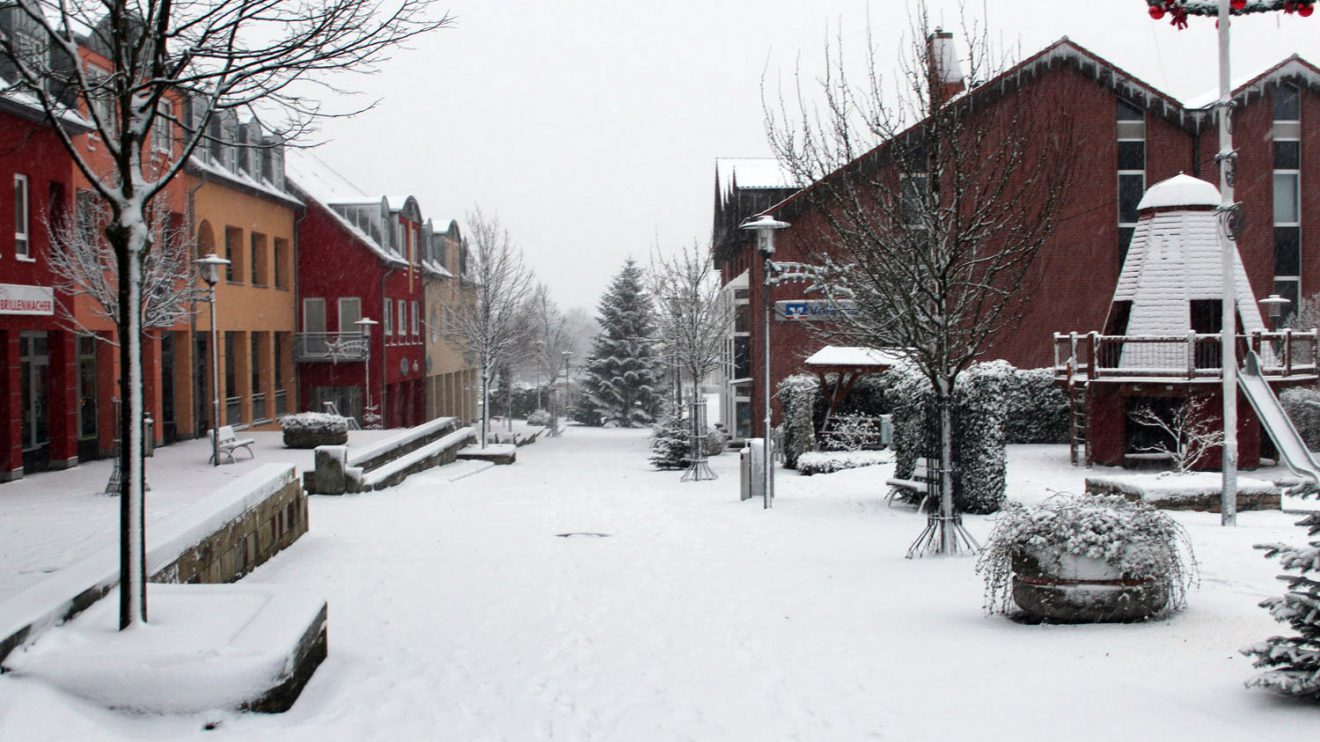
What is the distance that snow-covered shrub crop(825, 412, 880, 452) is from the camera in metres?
26.3

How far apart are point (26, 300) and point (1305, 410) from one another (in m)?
25.2

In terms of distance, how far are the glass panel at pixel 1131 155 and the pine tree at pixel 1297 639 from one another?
1073 inches

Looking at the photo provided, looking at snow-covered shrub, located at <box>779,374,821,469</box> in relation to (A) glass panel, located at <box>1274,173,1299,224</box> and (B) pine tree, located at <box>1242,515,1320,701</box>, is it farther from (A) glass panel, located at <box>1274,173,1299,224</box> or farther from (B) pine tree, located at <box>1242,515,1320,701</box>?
(B) pine tree, located at <box>1242,515,1320,701</box>

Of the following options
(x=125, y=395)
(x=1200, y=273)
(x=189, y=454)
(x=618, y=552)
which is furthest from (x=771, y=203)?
(x=125, y=395)

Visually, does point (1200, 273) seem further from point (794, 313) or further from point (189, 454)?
point (189, 454)

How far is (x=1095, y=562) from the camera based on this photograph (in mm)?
7258

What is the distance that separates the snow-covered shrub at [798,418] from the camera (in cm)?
2575

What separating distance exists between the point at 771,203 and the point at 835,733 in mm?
31910

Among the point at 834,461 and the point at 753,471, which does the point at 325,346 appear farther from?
the point at 753,471

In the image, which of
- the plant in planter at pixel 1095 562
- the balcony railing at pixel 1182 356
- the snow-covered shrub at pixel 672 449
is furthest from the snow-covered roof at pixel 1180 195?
the plant in planter at pixel 1095 562

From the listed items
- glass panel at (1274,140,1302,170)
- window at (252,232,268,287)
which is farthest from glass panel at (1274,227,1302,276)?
window at (252,232,268,287)

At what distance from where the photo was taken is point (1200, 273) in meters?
21.9

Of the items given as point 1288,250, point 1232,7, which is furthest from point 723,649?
point 1288,250

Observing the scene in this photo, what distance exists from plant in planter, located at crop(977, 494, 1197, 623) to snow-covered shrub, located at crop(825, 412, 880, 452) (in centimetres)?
1867
